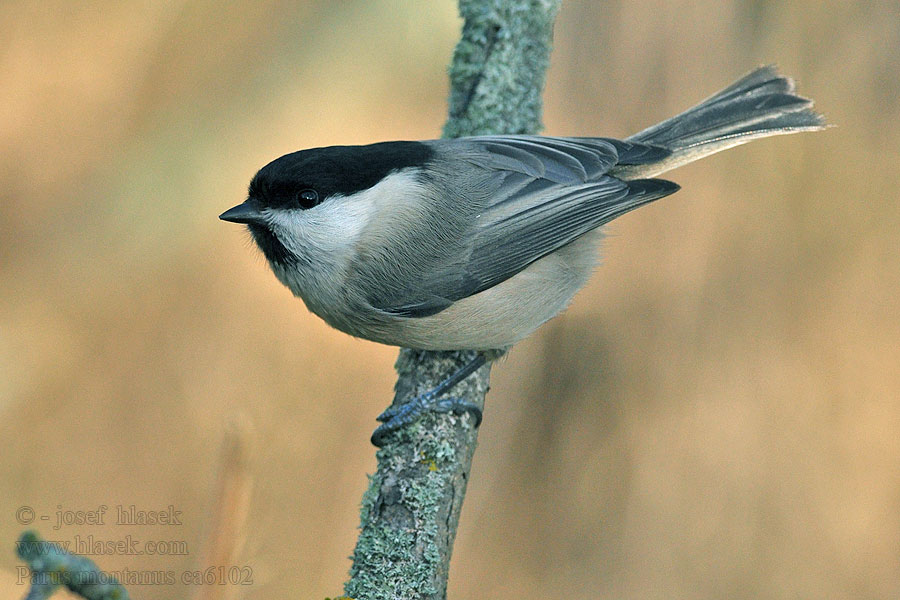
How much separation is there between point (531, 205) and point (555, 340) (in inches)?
45.9

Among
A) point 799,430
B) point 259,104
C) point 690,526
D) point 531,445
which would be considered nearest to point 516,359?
point 531,445

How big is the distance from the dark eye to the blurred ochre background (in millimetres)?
1390

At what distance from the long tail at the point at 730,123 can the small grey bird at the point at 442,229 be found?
2.9 inches

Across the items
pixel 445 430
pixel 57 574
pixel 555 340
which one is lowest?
pixel 57 574

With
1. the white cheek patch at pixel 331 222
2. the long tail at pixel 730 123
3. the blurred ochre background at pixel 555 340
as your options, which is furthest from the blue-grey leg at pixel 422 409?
the long tail at pixel 730 123

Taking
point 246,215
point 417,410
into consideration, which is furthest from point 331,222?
point 417,410

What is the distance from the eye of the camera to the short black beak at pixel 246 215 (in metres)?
2.41

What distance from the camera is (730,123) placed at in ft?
9.84

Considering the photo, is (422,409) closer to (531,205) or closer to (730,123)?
(531,205)

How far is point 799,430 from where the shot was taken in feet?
11.1

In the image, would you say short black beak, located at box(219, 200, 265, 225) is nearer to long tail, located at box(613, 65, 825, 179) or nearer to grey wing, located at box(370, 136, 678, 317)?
grey wing, located at box(370, 136, 678, 317)

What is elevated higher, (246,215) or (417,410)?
(246,215)

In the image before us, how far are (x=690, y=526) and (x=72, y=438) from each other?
302cm

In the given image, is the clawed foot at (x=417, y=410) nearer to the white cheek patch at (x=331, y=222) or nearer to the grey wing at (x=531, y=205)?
the grey wing at (x=531, y=205)
